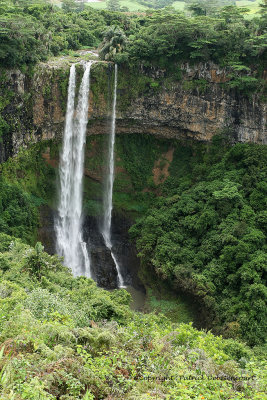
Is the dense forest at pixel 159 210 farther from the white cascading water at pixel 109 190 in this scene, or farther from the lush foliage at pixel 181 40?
the white cascading water at pixel 109 190

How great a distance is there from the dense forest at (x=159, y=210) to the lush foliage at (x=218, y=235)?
60 mm

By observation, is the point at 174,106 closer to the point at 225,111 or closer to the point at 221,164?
the point at 225,111

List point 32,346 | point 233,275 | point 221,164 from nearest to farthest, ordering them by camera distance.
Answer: point 32,346 < point 233,275 < point 221,164

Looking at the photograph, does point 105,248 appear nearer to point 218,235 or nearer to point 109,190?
point 109,190

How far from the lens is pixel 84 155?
82.9 feet

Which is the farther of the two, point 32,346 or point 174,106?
point 174,106

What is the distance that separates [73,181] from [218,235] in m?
9.83

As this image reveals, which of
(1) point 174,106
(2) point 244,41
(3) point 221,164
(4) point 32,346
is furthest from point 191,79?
(4) point 32,346

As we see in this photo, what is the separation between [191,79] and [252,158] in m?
6.22

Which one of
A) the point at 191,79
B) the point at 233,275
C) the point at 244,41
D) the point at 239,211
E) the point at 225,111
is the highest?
the point at 244,41

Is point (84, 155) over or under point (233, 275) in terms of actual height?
over

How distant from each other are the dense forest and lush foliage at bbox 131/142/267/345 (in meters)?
0.06

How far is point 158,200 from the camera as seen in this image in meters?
24.4

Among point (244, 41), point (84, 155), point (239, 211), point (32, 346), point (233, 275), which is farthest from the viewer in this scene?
point (84, 155)
